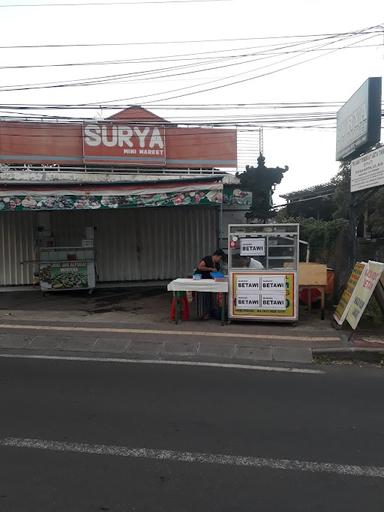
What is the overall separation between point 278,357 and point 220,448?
3272 mm

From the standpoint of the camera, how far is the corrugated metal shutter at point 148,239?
585 inches

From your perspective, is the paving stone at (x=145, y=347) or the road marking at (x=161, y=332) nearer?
the paving stone at (x=145, y=347)

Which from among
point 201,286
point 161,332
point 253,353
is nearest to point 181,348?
point 161,332

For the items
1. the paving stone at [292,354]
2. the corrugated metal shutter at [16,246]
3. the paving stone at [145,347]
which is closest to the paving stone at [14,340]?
the paving stone at [145,347]

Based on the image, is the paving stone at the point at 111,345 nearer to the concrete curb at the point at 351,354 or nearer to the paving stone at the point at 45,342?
the paving stone at the point at 45,342

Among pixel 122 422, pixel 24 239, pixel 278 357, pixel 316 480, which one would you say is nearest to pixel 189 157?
pixel 24 239

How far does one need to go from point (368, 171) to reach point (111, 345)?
227 inches

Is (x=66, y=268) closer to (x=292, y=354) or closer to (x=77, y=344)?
(x=77, y=344)

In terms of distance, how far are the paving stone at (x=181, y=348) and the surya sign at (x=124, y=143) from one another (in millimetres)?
8157

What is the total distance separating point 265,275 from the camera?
9.04m

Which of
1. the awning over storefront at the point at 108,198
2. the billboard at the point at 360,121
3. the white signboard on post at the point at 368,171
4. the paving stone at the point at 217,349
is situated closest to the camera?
the paving stone at the point at 217,349

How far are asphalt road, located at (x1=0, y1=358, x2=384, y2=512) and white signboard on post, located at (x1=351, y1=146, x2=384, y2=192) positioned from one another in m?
4.04

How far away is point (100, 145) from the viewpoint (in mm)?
14336

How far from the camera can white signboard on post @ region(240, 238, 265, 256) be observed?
29.7ft
